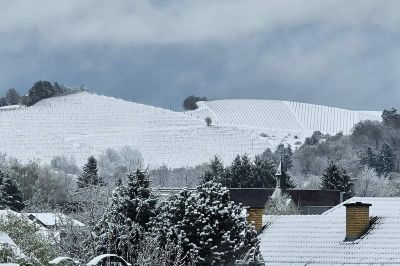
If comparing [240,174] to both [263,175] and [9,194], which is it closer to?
[263,175]

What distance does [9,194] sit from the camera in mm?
124812

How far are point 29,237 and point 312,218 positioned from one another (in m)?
12.0

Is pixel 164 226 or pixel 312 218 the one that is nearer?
pixel 164 226

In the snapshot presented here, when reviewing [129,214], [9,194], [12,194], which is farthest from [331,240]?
[12,194]

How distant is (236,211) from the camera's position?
43344mm

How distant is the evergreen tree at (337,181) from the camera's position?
12988cm

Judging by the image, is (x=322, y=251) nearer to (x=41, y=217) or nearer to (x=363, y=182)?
Answer: (x=41, y=217)

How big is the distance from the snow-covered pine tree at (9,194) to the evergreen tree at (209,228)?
7618 centimetres

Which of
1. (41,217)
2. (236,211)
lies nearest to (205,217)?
(236,211)

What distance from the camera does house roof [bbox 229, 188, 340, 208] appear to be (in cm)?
11988

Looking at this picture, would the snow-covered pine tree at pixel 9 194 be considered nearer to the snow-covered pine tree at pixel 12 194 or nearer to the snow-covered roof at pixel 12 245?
the snow-covered pine tree at pixel 12 194

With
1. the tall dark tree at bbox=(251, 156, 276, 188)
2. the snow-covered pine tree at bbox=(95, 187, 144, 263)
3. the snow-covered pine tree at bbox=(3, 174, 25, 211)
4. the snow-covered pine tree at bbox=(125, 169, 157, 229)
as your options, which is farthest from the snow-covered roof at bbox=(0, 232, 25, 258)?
the tall dark tree at bbox=(251, 156, 276, 188)

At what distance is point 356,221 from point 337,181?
86.8 meters

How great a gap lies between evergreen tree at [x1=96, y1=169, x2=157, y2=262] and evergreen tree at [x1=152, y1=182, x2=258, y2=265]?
A: 58.5 inches
